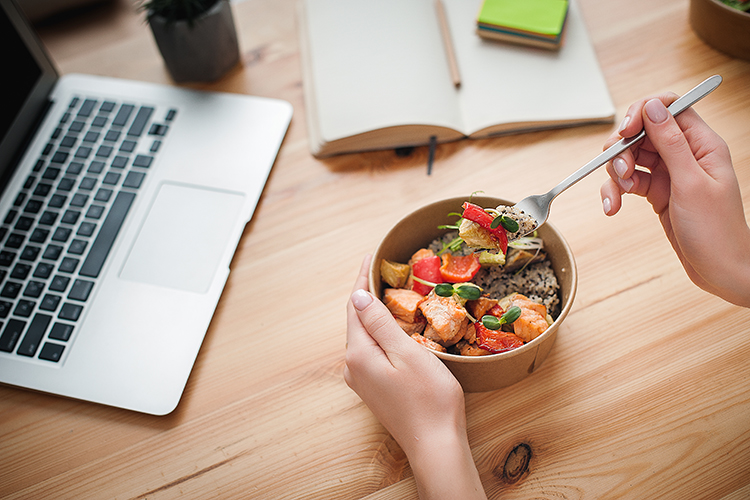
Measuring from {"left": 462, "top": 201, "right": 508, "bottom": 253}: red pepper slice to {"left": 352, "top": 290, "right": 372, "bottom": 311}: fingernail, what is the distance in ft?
0.58

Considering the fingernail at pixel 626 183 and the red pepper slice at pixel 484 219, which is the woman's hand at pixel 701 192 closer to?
the fingernail at pixel 626 183

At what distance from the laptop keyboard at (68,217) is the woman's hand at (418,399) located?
1.69 ft

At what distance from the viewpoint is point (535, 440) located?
2.53ft

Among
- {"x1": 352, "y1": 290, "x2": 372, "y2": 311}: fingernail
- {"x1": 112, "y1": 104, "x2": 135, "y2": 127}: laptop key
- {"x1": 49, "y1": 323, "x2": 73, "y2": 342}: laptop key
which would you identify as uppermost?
{"x1": 352, "y1": 290, "x2": 372, "y2": 311}: fingernail

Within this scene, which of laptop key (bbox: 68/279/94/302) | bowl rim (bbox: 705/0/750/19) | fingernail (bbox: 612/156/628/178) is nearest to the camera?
fingernail (bbox: 612/156/628/178)

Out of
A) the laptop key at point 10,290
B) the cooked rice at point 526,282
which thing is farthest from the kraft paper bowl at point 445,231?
the laptop key at point 10,290

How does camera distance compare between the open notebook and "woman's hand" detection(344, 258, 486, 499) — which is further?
the open notebook

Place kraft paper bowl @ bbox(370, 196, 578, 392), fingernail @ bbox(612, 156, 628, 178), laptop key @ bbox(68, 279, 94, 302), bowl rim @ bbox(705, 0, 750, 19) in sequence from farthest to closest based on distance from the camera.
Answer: bowl rim @ bbox(705, 0, 750, 19) → laptop key @ bbox(68, 279, 94, 302) → fingernail @ bbox(612, 156, 628, 178) → kraft paper bowl @ bbox(370, 196, 578, 392)

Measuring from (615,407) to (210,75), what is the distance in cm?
103

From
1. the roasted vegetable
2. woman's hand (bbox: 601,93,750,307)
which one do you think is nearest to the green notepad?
woman's hand (bbox: 601,93,750,307)

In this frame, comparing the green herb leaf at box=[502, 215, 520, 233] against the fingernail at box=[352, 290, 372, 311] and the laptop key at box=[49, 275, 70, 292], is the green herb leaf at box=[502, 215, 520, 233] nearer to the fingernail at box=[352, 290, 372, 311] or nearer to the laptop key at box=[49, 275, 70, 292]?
the fingernail at box=[352, 290, 372, 311]

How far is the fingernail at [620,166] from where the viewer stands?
2.51ft

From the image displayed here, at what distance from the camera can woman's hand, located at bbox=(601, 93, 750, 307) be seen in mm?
706

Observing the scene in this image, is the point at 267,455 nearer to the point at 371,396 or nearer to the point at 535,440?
the point at 371,396
